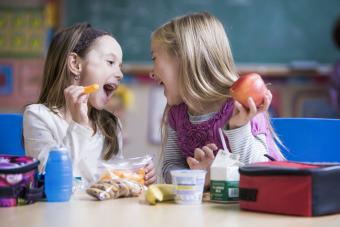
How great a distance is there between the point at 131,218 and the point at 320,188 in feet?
1.32

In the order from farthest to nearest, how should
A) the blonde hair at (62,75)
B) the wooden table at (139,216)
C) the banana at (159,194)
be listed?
the blonde hair at (62,75)
the banana at (159,194)
the wooden table at (139,216)

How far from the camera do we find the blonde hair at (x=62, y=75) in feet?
7.36

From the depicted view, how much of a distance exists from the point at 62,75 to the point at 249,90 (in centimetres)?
84

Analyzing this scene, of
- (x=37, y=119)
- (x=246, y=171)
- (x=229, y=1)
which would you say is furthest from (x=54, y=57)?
(x=229, y=1)

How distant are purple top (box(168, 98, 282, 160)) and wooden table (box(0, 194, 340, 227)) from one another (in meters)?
0.46

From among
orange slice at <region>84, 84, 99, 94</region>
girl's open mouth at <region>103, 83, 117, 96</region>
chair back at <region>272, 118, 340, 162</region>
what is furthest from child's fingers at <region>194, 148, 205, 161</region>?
girl's open mouth at <region>103, 83, 117, 96</region>

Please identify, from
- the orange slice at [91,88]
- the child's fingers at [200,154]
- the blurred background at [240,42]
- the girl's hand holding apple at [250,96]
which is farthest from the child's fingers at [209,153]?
the blurred background at [240,42]

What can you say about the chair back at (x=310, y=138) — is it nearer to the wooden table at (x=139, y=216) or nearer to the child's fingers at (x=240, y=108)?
the child's fingers at (x=240, y=108)

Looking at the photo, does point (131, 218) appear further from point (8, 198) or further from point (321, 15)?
point (321, 15)

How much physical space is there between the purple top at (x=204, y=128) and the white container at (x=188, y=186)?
0.36 m

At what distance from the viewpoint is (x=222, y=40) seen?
207cm

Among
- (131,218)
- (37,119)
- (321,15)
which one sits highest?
(321,15)

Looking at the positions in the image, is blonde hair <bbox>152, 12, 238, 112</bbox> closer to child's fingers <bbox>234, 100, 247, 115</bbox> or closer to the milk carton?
child's fingers <bbox>234, 100, 247, 115</bbox>

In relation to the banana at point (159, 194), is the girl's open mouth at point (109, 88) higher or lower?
higher
